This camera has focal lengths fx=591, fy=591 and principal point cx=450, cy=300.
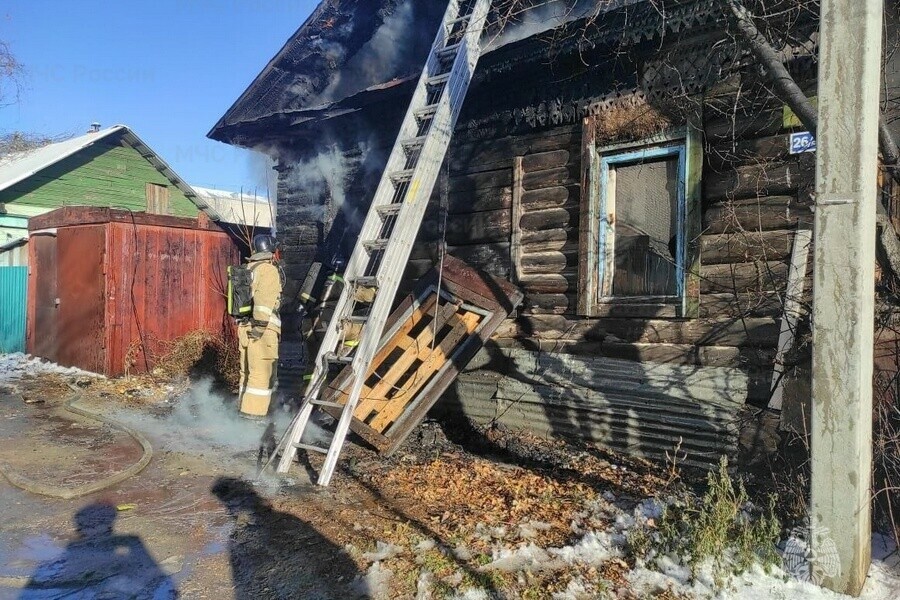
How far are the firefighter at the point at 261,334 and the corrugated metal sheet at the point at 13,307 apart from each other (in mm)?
7924

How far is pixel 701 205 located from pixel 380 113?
4.62 m

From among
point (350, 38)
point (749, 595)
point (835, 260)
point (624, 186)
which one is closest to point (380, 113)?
point (350, 38)

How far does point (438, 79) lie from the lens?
241 inches

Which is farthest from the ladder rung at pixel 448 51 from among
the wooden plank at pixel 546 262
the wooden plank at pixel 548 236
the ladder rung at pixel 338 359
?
the ladder rung at pixel 338 359

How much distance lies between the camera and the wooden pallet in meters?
5.43

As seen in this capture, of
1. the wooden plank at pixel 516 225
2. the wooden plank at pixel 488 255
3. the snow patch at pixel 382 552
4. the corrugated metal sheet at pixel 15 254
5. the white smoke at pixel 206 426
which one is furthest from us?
the corrugated metal sheet at pixel 15 254

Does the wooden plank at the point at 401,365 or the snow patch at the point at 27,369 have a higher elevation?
the wooden plank at the point at 401,365

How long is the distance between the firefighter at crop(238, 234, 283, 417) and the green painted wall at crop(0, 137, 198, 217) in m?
15.1

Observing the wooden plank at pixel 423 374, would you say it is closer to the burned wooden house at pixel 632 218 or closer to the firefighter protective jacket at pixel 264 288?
the burned wooden house at pixel 632 218

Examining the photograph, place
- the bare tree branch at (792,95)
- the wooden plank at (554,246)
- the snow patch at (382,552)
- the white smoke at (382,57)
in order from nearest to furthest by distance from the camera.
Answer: the bare tree branch at (792,95) < the snow patch at (382,552) < the wooden plank at (554,246) < the white smoke at (382,57)

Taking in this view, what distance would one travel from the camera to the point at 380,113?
8.31 meters

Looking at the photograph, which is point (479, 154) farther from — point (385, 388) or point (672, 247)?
point (385, 388)

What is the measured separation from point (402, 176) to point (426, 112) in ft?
2.75

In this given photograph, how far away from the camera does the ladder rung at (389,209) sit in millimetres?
5465
